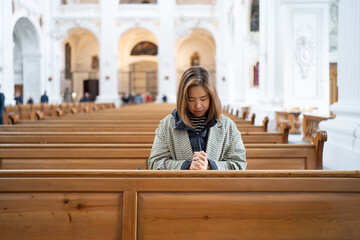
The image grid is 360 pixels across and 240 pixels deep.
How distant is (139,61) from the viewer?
3041 cm

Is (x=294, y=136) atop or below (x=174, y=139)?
below

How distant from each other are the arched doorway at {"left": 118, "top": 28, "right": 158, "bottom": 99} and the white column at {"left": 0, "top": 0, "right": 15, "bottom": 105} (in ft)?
39.5

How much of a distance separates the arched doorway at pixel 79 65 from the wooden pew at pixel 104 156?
76.4 feet

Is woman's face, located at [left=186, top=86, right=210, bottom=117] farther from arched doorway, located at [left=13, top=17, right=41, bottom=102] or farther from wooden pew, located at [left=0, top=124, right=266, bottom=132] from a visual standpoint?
arched doorway, located at [left=13, top=17, right=41, bottom=102]

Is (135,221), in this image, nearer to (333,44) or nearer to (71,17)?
(333,44)

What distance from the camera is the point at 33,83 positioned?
21688 millimetres

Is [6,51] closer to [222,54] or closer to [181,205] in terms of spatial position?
[222,54]

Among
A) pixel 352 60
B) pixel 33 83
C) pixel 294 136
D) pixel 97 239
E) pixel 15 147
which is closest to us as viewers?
pixel 97 239

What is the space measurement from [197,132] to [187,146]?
0.33ft

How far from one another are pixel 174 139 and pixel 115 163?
50.0 inches

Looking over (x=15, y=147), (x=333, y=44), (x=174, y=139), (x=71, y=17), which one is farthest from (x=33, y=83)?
(x=174, y=139)

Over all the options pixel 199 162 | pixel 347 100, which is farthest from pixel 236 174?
pixel 347 100

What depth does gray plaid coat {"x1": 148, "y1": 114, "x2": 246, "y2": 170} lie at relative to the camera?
202 cm

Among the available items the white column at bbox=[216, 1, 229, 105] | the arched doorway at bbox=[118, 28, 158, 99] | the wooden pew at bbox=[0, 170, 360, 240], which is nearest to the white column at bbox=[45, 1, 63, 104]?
the arched doorway at bbox=[118, 28, 158, 99]
